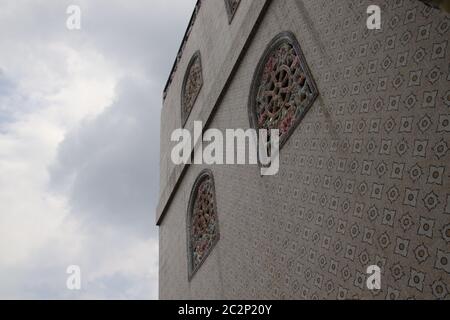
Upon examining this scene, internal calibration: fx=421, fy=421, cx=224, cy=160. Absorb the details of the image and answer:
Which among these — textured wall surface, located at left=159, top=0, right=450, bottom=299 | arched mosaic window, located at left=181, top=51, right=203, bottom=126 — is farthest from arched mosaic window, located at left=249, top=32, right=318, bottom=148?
arched mosaic window, located at left=181, top=51, right=203, bottom=126

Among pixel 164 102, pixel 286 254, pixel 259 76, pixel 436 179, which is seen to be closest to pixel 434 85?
pixel 436 179

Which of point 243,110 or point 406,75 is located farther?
point 243,110

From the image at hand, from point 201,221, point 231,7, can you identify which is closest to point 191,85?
point 231,7

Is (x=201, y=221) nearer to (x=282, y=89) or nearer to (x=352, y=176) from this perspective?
(x=282, y=89)

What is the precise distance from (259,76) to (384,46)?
165 centimetres

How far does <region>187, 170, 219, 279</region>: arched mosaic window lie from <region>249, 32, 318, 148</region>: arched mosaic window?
120 cm

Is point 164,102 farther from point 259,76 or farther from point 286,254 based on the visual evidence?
point 286,254

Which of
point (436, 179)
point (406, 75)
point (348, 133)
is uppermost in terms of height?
point (406, 75)

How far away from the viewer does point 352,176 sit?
2.39 metres

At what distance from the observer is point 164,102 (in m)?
8.05

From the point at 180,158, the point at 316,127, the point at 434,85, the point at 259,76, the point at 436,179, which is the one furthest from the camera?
the point at 180,158

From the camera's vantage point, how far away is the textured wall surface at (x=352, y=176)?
6.31ft

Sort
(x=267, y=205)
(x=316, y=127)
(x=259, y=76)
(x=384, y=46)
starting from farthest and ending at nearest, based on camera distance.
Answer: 1. (x=259, y=76)
2. (x=267, y=205)
3. (x=316, y=127)
4. (x=384, y=46)

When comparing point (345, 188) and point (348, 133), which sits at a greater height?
point (348, 133)
